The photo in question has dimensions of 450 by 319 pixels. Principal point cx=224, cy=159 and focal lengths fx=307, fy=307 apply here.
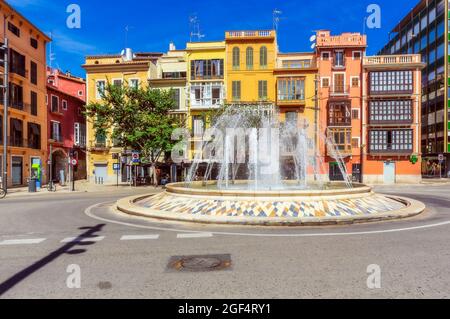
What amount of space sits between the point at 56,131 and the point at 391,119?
44086 millimetres

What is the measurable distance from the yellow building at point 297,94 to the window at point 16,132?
98.6 ft

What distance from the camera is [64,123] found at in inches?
1709

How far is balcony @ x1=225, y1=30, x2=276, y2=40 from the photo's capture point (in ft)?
133

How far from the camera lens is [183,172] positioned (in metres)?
40.9

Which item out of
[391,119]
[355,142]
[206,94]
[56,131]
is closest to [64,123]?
[56,131]

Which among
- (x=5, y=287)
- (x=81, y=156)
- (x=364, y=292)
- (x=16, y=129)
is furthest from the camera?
(x=81, y=156)

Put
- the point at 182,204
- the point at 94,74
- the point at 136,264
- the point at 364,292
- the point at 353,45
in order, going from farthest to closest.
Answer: the point at 94,74, the point at 353,45, the point at 182,204, the point at 136,264, the point at 364,292

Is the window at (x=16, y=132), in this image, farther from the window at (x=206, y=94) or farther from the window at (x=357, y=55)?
the window at (x=357, y=55)

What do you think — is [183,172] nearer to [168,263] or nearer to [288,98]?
[288,98]

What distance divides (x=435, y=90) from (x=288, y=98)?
2739 cm

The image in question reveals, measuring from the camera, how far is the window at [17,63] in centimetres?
3206

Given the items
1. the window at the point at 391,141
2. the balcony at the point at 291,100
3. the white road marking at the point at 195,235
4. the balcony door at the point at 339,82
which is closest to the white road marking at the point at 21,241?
the white road marking at the point at 195,235

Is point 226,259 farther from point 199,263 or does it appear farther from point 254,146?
point 254,146

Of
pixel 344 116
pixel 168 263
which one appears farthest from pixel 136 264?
pixel 344 116
